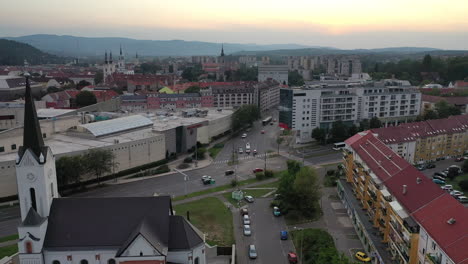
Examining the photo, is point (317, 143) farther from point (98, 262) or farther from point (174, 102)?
point (98, 262)

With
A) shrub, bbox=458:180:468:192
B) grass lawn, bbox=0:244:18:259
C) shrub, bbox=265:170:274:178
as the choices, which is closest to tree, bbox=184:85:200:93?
shrub, bbox=265:170:274:178

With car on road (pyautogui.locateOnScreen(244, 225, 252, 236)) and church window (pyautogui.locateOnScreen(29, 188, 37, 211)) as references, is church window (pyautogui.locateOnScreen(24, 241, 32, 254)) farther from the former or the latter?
car on road (pyautogui.locateOnScreen(244, 225, 252, 236))

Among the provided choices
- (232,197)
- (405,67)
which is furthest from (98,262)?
(405,67)

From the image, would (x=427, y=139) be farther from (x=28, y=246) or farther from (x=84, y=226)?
(x=28, y=246)

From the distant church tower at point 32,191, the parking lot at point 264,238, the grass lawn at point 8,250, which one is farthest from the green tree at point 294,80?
the distant church tower at point 32,191

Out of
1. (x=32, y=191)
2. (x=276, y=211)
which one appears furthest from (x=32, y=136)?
(x=276, y=211)

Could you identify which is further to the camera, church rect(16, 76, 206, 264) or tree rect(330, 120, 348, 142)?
tree rect(330, 120, 348, 142)
